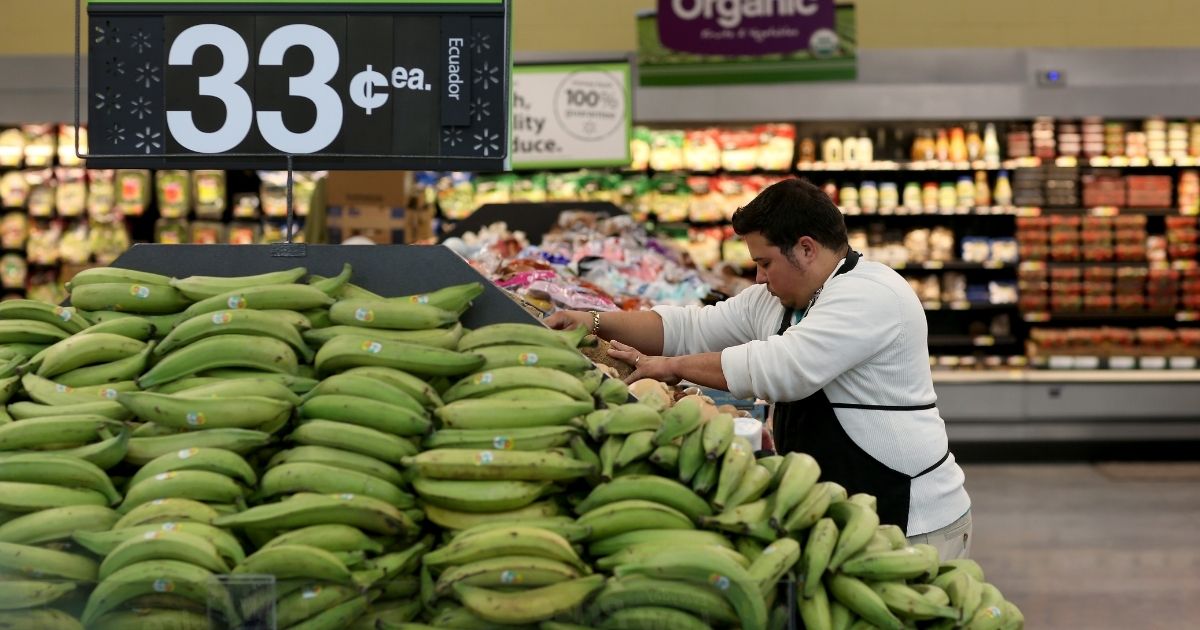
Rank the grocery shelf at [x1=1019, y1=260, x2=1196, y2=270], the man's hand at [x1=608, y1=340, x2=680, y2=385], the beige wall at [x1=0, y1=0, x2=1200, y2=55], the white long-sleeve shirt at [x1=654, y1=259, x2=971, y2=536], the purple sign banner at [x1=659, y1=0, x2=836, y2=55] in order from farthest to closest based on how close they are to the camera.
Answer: the beige wall at [x1=0, y1=0, x2=1200, y2=55]
the grocery shelf at [x1=1019, y1=260, x2=1196, y2=270]
the purple sign banner at [x1=659, y1=0, x2=836, y2=55]
the man's hand at [x1=608, y1=340, x2=680, y2=385]
the white long-sleeve shirt at [x1=654, y1=259, x2=971, y2=536]

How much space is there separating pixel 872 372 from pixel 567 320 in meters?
0.70

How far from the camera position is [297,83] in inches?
105

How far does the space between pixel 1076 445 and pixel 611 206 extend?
4069 mm

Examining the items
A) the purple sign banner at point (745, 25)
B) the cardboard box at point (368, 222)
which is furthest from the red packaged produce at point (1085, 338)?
the cardboard box at point (368, 222)

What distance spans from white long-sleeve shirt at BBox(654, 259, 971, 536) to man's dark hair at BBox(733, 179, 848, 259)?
11 cm

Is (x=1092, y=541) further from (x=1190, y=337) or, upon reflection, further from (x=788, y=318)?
(x=788, y=318)

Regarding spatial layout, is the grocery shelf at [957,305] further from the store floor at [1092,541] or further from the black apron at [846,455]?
the black apron at [846,455]

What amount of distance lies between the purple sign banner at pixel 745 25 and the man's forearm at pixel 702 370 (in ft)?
17.3

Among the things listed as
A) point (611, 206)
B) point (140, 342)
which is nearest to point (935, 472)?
point (140, 342)

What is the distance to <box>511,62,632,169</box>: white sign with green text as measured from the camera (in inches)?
283

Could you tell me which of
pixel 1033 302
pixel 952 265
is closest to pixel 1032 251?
pixel 1033 302

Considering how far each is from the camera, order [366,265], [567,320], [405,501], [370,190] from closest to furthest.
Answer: [405,501] → [366,265] → [567,320] → [370,190]

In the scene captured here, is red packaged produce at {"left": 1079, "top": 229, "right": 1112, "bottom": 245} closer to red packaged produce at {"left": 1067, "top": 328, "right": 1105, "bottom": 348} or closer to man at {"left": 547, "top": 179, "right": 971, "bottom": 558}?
red packaged produce at {"left": 1067, "top": 328, "right": 1105, "bottom": 348}

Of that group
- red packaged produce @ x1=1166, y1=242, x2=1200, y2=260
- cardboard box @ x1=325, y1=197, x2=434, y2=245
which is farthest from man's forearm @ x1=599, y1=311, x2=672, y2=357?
red packaged produce @ x1=1166, y1=242, x2=1200, y2=260
